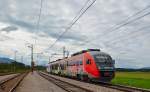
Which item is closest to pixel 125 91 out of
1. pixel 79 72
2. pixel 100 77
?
pixel 100 77

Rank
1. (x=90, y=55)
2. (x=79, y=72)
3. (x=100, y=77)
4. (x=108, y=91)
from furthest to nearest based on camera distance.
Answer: (x=79, y=72), (x=90, y=55), (x=100, y=77), (x=108, y=91)

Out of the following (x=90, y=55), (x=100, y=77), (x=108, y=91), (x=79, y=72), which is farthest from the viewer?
(x=79, y=72)

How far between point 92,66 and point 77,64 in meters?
7.94

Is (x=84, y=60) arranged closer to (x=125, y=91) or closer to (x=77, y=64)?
(x=77, y=64)

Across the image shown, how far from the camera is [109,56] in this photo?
33.8 m

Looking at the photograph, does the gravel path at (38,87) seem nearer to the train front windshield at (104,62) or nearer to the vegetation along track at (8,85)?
the vegetation along track at (8,85)

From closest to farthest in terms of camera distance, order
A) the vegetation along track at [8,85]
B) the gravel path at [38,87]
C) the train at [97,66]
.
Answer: the gravel path at [38,87] → the vegetation along track at [8,85] → the train at [97,66]

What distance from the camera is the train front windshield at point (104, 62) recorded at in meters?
31.9

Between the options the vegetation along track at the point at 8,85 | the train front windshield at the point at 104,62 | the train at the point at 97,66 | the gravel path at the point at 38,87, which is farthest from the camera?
the train front windshield at the point at 104,62

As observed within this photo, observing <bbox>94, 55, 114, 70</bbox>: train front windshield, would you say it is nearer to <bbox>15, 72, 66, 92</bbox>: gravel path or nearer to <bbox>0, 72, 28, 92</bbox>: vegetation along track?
<bbox>15, 72, 66, 92</bbox>: gravel path

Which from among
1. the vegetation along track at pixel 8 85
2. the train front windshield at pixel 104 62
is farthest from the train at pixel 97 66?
the vegetation along track at pixel 8 85

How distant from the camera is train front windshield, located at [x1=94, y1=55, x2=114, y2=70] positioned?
31.9 meters

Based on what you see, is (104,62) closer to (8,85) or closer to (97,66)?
(97,66)

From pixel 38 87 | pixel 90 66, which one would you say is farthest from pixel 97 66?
pixel 38 87
